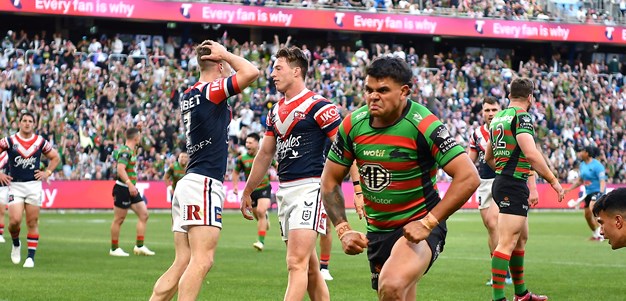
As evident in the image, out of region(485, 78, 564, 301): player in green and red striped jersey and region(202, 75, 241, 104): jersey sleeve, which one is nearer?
region(202, 75, 241, 104): jersey sleeve

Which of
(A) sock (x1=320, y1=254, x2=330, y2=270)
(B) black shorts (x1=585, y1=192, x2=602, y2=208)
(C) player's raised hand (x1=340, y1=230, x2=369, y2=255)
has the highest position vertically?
(C) player's raised hand (x1=340, y1=230, x2=369, y2=255)

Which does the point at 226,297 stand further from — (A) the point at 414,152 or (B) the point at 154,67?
(B) the point at 154,67

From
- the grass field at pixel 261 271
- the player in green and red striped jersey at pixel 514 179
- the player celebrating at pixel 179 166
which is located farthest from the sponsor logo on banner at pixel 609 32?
the player in green and red striped jersey at pixel 514 179

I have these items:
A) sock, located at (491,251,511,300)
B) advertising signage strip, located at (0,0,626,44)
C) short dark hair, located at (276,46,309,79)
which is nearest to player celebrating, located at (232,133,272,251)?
sock, located at (491,251,511,300)

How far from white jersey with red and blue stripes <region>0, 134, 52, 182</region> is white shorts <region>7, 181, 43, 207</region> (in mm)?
88

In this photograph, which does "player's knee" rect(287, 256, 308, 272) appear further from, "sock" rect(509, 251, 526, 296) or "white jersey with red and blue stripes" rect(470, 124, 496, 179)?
"white jersey with red and blue stripes" rect(470, 124, 496, 179)

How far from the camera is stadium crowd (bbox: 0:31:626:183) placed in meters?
39.2

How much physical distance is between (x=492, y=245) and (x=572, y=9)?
4624cm

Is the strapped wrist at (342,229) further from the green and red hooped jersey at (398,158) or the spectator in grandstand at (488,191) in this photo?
the spectator in grandstand at (488,191)

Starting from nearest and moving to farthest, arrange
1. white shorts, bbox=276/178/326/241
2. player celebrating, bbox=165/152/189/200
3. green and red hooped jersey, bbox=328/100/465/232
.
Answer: green and red hooped jersey, bbox=328/100/465/232 → white shorts, bbox=276/178/326/241 → player celebrating, bbox=165/152/189/200

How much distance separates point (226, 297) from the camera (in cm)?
1318

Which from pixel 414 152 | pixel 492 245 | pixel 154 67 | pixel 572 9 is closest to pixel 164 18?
pixel 154 67

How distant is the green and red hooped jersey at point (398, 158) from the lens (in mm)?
7512

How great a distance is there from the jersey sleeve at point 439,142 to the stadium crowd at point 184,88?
104ft
